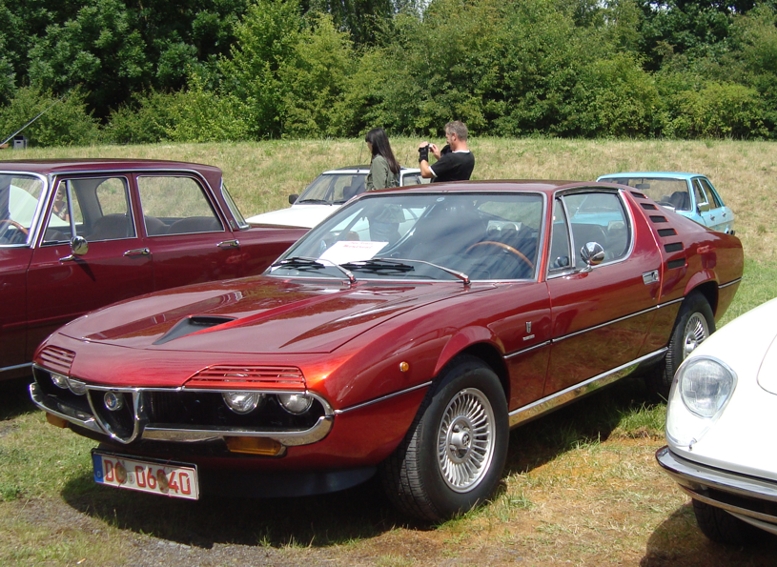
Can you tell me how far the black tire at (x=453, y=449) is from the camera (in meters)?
3.37

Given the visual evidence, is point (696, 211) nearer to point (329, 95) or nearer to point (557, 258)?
point (557, 258)

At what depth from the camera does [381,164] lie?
8.55 meters

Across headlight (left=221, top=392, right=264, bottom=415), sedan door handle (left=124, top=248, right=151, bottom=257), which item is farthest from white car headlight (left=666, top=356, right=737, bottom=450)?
sedan door handle (left=124, top=248, right=151, bottom=257)

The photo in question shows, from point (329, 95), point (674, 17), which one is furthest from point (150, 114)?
point (674, 17)

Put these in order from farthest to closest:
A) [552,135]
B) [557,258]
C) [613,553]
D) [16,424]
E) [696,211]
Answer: [552,135]
[696,211]
[16,424]
[557,258]
[613,553]

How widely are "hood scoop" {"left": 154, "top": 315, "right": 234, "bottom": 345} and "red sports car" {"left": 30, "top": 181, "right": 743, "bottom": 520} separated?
1cm

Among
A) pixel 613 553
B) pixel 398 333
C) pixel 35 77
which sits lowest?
pixel 613 553

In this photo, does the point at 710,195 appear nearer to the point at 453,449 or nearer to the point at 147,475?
the point at 453,449

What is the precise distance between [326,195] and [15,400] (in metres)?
6.88

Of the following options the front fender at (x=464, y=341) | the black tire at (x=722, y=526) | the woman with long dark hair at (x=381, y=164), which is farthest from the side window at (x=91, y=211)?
the black tire at (x=722, y=526)

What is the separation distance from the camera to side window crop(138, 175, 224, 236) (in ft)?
21.3

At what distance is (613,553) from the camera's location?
333 centimetres

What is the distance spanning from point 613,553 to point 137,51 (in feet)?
135

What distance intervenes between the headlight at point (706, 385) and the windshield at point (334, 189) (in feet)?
30.0
